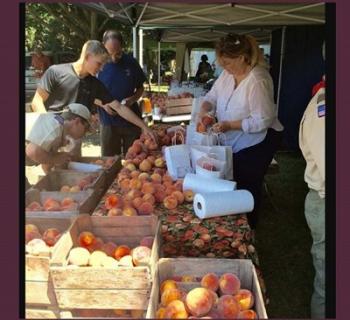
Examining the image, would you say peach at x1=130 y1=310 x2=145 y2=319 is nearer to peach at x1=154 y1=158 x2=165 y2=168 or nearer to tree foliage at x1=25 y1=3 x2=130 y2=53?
peach at x1=154 y1=158 x2=165 y2=168

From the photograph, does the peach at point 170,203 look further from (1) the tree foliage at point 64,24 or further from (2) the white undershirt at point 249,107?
(1) the tree foliage at point 64,24

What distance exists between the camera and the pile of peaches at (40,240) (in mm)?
1761

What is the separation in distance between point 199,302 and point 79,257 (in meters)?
0.48

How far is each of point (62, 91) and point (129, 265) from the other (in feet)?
8.03

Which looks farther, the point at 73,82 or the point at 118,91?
the point at 118,91

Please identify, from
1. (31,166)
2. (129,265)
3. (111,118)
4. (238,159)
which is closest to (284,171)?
(111,118)

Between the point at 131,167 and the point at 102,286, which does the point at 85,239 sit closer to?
the point at 102,286

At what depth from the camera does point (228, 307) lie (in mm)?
1554

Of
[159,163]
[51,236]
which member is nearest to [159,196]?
[159,163]

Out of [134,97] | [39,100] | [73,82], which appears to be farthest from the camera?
[134,97]

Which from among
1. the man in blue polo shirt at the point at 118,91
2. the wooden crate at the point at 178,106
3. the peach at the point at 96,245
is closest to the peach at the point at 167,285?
the peach at the point at 96,245

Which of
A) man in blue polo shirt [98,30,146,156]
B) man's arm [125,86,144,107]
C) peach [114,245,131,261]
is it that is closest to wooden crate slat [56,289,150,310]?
peach [114,245,131,261]

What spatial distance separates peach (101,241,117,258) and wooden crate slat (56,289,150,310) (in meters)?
0.25

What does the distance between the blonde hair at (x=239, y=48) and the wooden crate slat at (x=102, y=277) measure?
1.97m
